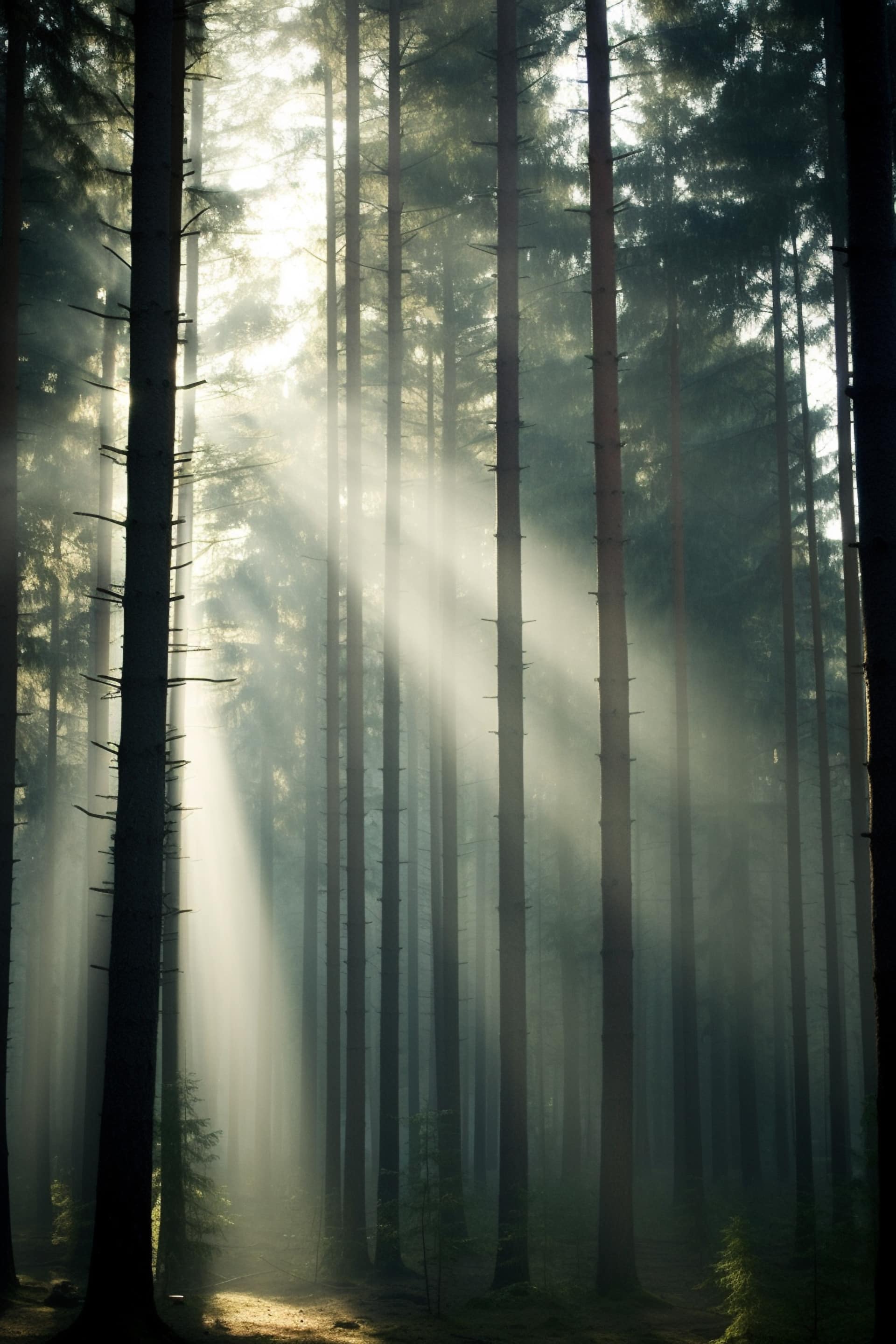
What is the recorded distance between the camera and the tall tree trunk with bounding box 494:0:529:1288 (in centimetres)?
1062

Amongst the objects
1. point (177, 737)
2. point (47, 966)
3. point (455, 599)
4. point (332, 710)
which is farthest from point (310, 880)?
point (177, 737)

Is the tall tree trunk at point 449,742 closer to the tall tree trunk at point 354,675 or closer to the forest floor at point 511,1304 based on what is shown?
the tall tree trunk at point 354,675

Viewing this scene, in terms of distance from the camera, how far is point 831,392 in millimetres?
17000

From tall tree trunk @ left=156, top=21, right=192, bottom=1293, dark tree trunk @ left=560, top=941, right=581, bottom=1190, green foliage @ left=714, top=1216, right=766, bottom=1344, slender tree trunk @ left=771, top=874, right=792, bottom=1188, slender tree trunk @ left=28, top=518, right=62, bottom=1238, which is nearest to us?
green foliage @ left=714, top=1216, right=766, bottom=1344

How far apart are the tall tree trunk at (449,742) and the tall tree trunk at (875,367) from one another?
9.82 metres

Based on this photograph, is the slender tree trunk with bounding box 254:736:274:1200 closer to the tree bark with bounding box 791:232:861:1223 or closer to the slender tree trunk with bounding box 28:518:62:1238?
the slender tree trunk with bounding box 28:518:62:1238

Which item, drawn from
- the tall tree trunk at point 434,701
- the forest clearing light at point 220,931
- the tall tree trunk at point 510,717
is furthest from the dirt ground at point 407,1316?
the forest clearing light at point 220,931

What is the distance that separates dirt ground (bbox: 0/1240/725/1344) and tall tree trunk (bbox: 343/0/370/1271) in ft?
6.70

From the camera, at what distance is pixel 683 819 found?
1623 cm

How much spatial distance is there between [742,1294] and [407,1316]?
11.5 ft

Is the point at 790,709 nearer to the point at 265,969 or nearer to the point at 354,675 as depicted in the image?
the point at 354,675

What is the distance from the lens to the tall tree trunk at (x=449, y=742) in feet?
52.3

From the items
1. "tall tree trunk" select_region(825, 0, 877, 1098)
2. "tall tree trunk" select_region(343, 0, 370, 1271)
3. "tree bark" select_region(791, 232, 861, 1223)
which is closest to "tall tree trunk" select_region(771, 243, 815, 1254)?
"tree bark" select_region(791, 232, 861, 1223)

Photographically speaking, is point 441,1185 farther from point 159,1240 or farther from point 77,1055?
point 77,1055
